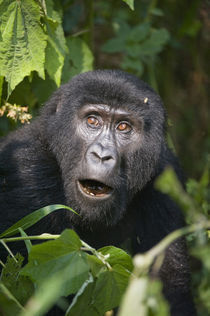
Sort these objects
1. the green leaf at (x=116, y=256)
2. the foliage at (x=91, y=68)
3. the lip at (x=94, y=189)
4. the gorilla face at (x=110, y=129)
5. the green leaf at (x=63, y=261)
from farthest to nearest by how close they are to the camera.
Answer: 1. the gorilla face at (x=110, y=129)
2. the lip at (x=94, y=189)
3. the green leaf at (x=116, y=256)
4. the green leaf at (x=63, y=261)
5. the foliage at (x=91, y=68)

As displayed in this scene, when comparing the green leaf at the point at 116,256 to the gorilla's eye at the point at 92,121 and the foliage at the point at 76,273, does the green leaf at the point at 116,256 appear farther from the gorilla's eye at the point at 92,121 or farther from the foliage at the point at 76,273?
the gorilla's eye at the point at 92,121

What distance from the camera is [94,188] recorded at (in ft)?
14.7

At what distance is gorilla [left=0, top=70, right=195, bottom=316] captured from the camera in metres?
4.50

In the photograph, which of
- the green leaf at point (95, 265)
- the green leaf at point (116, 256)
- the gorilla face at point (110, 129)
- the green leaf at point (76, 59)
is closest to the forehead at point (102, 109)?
the gorilla face at point (110, 129)

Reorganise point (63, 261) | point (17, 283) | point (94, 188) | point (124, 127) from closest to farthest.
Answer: point (63, 261), point (17, 283), point (94, 188), point (124, 127)

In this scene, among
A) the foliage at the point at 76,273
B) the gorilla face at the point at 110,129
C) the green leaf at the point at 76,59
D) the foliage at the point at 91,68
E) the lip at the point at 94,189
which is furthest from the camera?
the green leaf at the point at 76,59

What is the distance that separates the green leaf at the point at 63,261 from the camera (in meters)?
2.87

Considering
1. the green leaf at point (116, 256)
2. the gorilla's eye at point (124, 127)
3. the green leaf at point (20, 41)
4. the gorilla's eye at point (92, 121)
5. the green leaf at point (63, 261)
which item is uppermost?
the green leaf at point (20, 41)

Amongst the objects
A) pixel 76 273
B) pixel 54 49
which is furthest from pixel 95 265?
pixel 54 49

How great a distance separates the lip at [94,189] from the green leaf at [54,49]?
1175 mm

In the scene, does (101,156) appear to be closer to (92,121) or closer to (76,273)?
(92,121)

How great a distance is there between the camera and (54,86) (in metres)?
5.84

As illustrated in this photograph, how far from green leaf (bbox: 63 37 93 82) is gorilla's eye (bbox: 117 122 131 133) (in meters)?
1.33

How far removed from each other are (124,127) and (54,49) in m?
1.10
